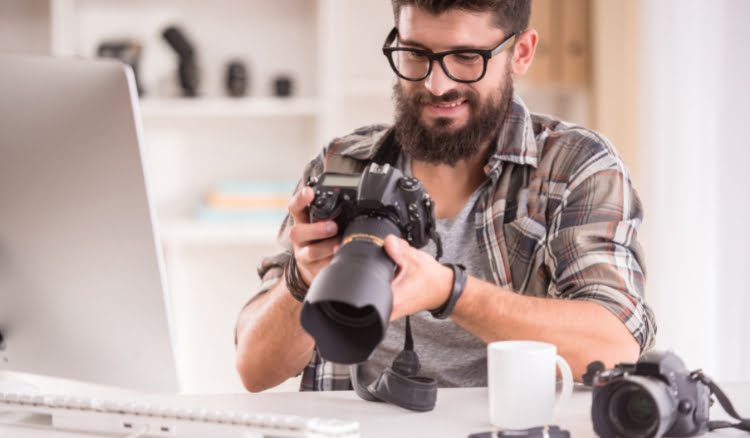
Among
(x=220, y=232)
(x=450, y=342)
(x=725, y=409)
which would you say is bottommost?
(x=220, y=232)

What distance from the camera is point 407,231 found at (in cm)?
116

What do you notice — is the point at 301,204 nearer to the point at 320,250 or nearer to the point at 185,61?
the point at 320,250

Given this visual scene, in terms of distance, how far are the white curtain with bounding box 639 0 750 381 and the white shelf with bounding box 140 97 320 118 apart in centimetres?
96

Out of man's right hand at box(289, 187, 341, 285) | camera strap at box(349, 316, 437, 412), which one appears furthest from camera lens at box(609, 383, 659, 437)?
man's right hand at box(289, 187, 341, 285)

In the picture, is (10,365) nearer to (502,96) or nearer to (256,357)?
(256,357)

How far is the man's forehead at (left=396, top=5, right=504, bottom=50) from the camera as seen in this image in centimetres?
156

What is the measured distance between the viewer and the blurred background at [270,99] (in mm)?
2512

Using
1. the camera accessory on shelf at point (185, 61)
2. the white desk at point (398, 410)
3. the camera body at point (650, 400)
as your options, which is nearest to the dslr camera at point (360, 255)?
the white desk at point (398, 410)

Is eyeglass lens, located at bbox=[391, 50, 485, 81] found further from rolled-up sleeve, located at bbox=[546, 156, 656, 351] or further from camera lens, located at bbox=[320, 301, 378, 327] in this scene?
camera lens, located at bbox=[320, 301, 378, 327]

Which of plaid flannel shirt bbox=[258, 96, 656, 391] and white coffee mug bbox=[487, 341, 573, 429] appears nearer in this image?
white coffee mug bbox=[487, 341, 573, 429]

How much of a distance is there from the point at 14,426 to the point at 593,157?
0.92m

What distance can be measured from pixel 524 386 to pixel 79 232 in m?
0.50

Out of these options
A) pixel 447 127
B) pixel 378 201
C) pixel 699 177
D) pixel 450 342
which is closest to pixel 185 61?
pixel 699 177

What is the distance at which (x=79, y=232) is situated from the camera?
1.10 metres
